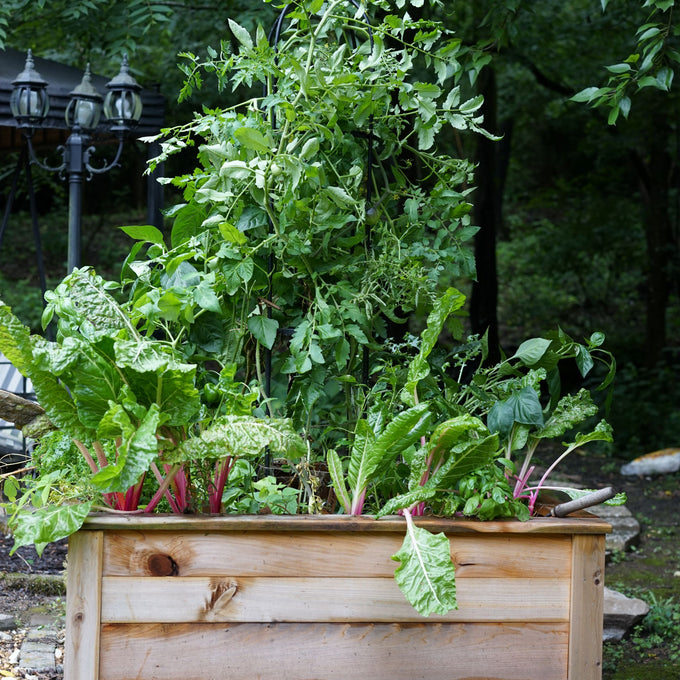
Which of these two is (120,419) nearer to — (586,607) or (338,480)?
(338,480)

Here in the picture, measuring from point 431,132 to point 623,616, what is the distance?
2.22 m

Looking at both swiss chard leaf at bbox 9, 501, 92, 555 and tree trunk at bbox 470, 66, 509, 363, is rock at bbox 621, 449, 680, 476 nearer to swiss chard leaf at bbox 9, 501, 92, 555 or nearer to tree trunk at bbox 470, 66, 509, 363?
tree trunk at bbox 470, 66, 509, 363

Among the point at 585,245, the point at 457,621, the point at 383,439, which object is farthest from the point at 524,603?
the point at 585,245

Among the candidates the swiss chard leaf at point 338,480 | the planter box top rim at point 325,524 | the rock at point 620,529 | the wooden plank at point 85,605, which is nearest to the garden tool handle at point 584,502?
the planter box top rim at point 325,524

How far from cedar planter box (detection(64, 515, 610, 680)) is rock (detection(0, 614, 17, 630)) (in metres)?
1.48

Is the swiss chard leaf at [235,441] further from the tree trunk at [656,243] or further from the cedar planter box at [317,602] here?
the tree trunk at [656,243]

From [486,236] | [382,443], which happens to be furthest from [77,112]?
[382,443]

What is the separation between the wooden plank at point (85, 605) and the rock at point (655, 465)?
5923 mm

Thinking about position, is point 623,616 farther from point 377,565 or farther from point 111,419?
point 111,419

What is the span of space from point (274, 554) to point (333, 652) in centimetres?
21

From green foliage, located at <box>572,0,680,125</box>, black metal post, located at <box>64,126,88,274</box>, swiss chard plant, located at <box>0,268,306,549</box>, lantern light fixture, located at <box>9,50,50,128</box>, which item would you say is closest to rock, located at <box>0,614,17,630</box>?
swiss chard plant, located at <box>0,268,306,549</box>

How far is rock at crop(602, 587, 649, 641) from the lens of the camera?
129 inches

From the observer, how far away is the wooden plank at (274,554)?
5.01 feet

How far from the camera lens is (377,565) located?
1567 millimetres
